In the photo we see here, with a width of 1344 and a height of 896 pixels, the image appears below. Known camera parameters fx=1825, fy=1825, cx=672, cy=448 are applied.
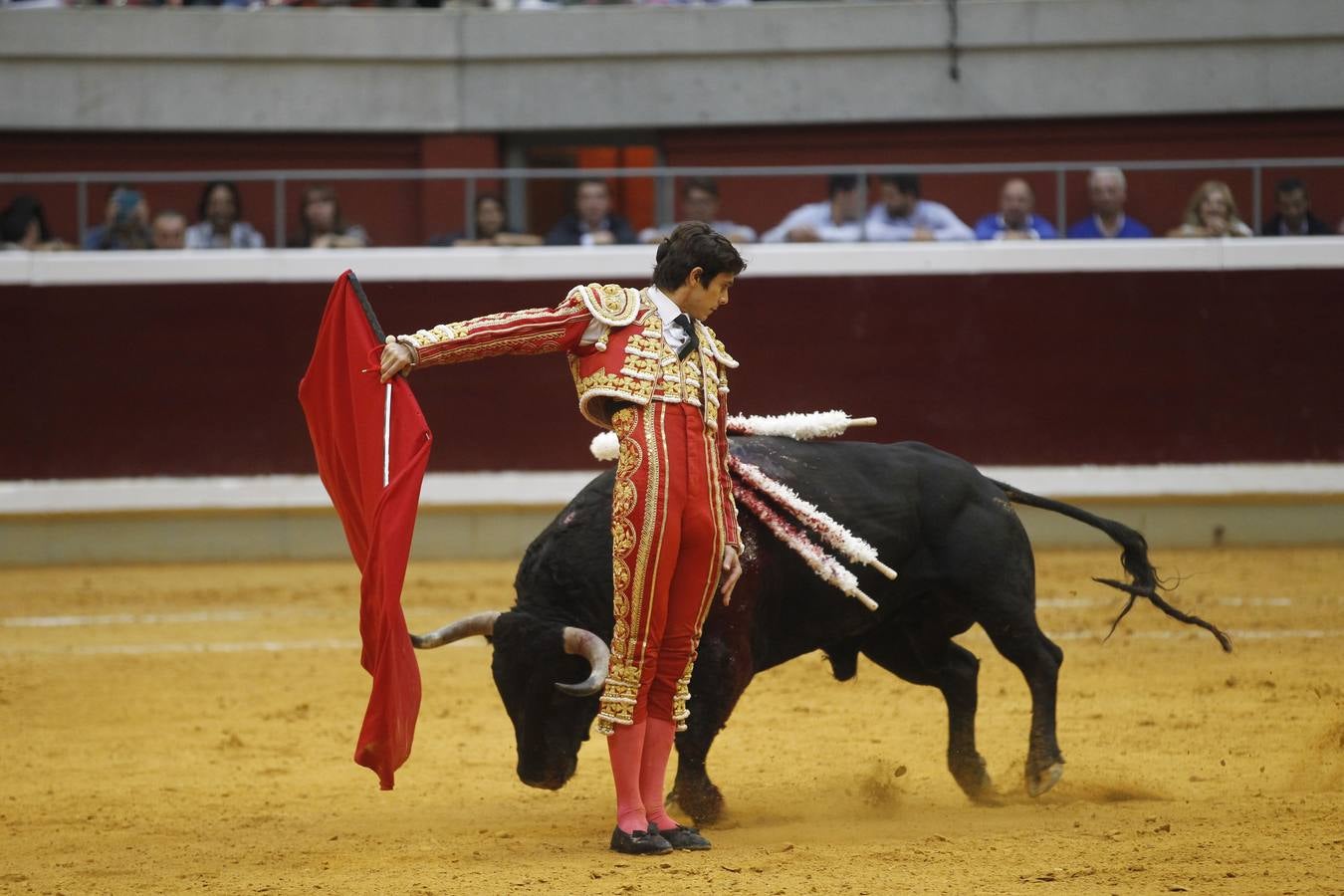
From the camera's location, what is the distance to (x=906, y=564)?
4832mm

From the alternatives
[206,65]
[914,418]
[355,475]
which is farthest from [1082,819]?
[206,65]

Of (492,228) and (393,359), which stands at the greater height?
(492,228)

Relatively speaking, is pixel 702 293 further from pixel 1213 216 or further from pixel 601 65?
pixel 601 65

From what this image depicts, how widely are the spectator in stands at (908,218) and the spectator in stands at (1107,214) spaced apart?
64 centimetres

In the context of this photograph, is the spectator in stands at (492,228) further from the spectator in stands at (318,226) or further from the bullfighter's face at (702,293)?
the bullfighter's face at (702,293)

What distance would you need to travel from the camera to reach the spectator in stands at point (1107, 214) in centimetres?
1012

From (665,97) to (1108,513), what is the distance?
4084mm

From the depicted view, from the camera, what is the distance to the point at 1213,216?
10188 millimetres

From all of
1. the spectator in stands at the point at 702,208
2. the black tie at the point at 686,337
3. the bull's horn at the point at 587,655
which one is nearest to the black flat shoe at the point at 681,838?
the bull's horn at the point at 587,655

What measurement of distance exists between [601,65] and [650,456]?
8.64m

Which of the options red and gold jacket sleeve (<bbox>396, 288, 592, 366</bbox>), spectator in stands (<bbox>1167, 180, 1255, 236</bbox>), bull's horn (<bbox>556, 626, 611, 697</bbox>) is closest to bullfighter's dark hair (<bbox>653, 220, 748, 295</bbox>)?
red and gold jacket sleeve (<bbox>396, 288, 592, 366</bbox>)

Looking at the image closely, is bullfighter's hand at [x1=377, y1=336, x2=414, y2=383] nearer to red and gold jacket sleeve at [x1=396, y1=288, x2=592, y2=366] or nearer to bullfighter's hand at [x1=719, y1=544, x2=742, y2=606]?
red and gold jacket sleeve at [x1=396, y1=288, x2=592, y2=366]

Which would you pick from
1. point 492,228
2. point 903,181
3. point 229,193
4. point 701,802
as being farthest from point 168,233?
point 701,802

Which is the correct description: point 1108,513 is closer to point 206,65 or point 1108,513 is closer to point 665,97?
point 665,97
